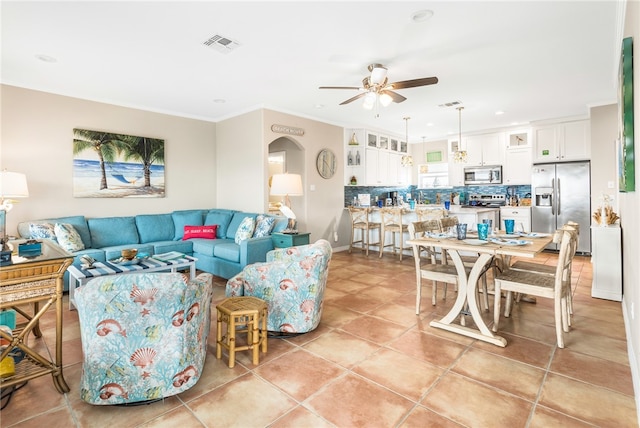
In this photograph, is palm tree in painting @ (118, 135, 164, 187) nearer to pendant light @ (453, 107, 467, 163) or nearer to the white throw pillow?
the white throw pillow

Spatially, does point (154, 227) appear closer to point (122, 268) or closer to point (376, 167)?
point (122, 268)

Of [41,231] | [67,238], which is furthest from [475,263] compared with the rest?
[41,231]

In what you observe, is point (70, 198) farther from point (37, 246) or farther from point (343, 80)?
point (343, 80)

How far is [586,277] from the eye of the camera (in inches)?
181

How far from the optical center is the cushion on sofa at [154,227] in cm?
502

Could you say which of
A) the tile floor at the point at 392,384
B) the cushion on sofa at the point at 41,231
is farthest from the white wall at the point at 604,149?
the cushion on sofa at the point at 41,231

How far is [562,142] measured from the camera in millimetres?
6273

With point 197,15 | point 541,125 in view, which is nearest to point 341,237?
point 541,125

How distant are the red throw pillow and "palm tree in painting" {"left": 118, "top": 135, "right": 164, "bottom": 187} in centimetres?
104

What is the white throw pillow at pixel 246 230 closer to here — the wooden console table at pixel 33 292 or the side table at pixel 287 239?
the side table at pixel 287 239

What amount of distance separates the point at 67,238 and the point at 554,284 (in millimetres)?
5118

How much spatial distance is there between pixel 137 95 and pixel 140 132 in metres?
0.73

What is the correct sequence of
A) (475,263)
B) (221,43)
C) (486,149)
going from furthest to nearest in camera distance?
(486,149) < (221,43) < (475,263)

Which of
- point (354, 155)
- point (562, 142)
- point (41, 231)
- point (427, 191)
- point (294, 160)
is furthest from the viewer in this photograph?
point (427, 191)
